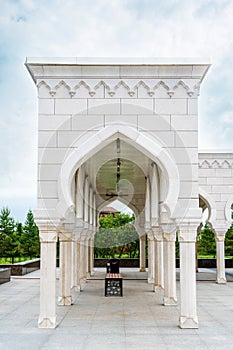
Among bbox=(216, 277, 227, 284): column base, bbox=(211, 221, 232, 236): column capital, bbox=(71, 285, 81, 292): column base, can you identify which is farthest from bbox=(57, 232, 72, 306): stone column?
bbox=(216, 277, 227, 284): column base

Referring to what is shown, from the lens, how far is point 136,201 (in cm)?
1909

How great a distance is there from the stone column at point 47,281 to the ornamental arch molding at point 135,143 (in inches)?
18.5

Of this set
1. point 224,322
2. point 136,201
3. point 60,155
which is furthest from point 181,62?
point 136,201

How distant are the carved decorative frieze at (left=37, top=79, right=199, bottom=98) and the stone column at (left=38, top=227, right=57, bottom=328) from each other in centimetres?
225

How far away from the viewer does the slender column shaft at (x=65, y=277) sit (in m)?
9.76

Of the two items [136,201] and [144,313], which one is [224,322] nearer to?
[144,313]

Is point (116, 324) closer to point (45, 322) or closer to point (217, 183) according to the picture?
point (45, 322)

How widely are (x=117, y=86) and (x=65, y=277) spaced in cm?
436

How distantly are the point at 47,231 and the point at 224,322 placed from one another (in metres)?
3.38

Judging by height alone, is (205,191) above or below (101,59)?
below

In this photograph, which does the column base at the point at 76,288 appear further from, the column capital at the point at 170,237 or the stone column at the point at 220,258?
the stone column at the point at 220,258

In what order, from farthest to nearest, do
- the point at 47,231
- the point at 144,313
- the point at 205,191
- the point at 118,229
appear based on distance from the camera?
the point at 118,229
the point at 205,191
the point at 144,313
the point at 47,231

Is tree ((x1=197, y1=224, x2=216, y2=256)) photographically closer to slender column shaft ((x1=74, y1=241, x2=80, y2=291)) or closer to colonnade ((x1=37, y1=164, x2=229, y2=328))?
colonnade ((x1=37, y1=164, x2=229, y2=328))

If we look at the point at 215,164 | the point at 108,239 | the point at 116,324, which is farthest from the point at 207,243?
the point at 116,324
